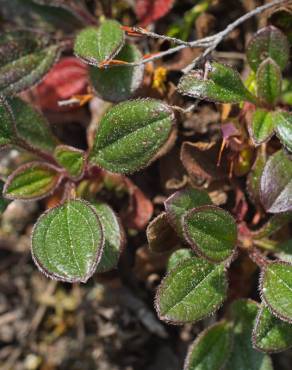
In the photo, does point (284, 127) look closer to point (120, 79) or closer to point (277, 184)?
point (277, 184)

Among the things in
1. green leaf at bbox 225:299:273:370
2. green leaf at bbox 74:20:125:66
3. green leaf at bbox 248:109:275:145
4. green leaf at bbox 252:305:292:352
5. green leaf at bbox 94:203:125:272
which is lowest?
green leaf at bbox 225:299:273:370

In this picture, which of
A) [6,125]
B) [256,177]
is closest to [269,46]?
[256,177]

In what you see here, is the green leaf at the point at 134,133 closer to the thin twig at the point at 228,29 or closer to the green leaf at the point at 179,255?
the thin twig at the point at 228,29

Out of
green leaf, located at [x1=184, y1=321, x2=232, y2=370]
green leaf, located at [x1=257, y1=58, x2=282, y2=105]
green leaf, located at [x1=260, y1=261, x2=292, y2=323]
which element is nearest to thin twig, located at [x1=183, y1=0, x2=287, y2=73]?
green leaf, located at [x1=257, y1=58, x2=282, y2=105]

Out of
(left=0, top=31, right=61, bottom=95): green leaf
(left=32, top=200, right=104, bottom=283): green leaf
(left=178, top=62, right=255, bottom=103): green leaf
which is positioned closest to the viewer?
(left=32, top=200, right=104, bottom=283): green leaf

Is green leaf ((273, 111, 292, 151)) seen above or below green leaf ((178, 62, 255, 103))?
below

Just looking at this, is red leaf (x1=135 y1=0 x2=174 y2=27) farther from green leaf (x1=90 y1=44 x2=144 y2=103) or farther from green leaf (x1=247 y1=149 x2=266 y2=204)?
green leaf (x1=247 y1=149 x2=266 y2=204)

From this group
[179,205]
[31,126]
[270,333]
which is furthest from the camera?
[31,126]
